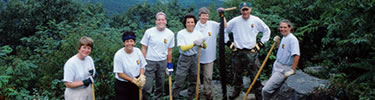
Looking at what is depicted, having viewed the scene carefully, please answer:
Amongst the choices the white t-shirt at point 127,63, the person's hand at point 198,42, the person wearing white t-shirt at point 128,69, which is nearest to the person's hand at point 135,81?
the person wearing white t-shirt at point 128,69

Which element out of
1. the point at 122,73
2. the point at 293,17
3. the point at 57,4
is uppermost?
the point at 57,4

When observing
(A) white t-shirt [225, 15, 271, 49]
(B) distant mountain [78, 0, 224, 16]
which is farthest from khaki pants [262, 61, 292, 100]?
(B) distant mountain [78, 0, 224, 16]

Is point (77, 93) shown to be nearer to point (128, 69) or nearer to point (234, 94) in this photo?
point (128, 69)

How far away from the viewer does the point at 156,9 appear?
1052 cm

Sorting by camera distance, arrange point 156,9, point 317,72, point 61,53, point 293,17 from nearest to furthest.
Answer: point 61,53
point 317,72
point 293,17
point 156,9

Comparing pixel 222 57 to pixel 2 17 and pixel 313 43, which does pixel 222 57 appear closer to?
pixel 313 43

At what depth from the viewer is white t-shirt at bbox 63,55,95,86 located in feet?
11.7

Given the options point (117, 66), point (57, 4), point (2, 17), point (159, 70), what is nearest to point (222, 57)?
point (159, 70)

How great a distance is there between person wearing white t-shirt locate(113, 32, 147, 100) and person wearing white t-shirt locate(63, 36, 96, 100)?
0.39 metres

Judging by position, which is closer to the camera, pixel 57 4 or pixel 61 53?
pixel 61 53

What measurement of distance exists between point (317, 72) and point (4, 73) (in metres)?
5.85

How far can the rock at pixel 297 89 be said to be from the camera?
4.46m

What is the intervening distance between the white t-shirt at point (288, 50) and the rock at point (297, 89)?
36cm

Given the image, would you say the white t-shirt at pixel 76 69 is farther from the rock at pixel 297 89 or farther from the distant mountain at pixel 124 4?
the distant mountain at pixel 124 4
